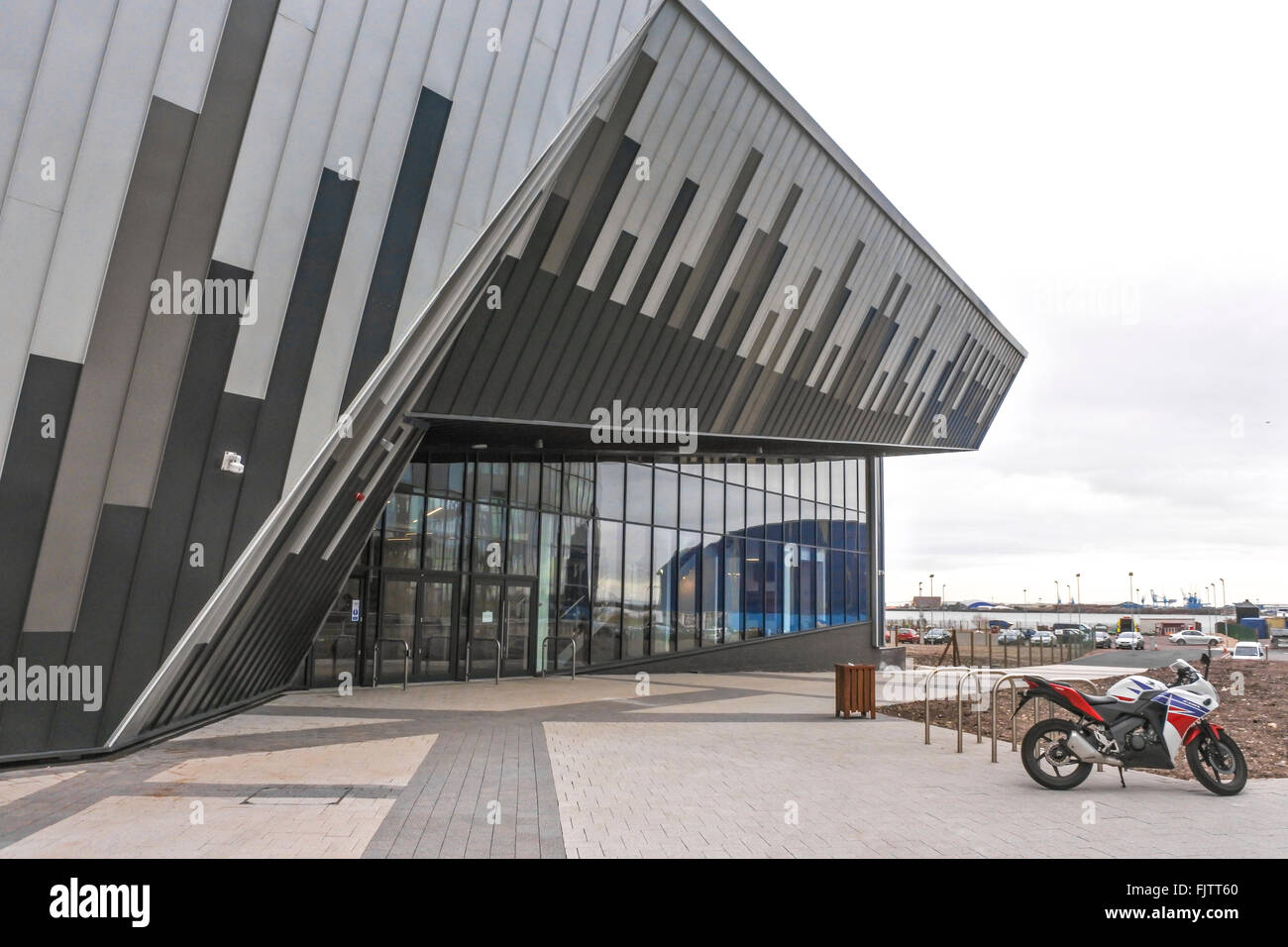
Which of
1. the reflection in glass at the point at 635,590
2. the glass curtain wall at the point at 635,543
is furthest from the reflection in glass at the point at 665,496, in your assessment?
the reflection in glass at the point at 635,590

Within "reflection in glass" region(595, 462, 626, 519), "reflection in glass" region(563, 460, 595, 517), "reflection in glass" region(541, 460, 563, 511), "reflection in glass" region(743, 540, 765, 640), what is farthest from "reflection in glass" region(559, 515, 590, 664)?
"reflection in glass" region(743, 540, 765, 640)

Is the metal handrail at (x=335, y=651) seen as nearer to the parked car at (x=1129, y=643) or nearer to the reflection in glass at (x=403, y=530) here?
the reflection in glass at (x=403, y=530)

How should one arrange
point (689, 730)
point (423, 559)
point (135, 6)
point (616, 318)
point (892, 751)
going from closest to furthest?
point (135, 6) < point (892, 751) < point (689, 730) < point (616, 318) < point (423, 559)

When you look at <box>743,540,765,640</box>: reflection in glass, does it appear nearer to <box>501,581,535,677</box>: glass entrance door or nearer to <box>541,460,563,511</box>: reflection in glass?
<box>541,460,563,511</box>: reflection in glass

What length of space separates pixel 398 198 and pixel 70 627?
5334mm

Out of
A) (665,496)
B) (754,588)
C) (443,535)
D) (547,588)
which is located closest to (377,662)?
(443,535)

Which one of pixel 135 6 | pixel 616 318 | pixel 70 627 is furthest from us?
pixel 616 318

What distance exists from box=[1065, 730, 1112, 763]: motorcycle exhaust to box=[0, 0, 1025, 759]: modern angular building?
7985mm

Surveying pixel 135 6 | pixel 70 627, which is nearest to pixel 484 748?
pixel 70 627

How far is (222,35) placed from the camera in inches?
313

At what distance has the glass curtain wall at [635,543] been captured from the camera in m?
18.5

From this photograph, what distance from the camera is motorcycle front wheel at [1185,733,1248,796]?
26.6ft

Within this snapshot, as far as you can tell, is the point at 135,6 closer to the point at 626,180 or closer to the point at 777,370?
the point at 626,180
